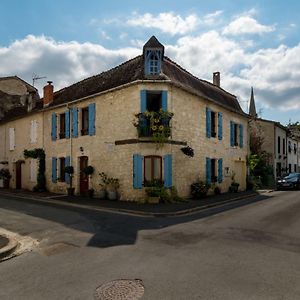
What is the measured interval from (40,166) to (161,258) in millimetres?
17141

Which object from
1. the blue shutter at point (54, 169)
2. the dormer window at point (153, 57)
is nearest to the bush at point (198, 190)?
the dormer window at point (153, 57)

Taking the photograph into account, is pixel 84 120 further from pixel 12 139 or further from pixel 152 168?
pixel 12 139

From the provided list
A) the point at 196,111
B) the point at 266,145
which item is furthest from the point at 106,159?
the point at 266,145

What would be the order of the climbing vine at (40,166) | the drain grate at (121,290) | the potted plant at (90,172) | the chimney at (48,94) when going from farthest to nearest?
1. the chimney at (48,94)
2. the climbing vine at (40,166)
3. the potted plant at (90,172)
4. the drain grate at (121,290)

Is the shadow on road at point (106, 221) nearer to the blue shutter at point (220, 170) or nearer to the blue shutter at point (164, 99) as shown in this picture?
the blue shutter at point (164, 99)

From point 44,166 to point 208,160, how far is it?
1048cm

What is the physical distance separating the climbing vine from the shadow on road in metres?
7.56

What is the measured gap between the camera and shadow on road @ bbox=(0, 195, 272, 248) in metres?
8.23

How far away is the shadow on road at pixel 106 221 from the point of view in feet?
27.0

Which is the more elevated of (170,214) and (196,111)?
(196,111)

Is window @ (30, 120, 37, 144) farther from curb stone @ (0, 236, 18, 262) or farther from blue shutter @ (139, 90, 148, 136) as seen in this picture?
curb stone @ (0, 236, 18, 262)

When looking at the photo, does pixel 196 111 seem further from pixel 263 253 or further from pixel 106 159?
pixel 263 253

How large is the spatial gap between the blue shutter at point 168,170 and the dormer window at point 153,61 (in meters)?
4.16

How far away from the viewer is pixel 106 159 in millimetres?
17281
